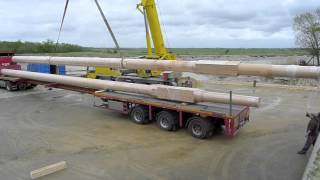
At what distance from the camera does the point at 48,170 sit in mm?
8422

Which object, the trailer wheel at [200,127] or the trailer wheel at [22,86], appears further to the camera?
the trailer wheel at [22,86]

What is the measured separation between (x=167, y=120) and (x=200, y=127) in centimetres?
134

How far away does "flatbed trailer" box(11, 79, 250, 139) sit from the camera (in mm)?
10875

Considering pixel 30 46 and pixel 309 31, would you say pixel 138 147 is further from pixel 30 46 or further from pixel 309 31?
pixel 30 46

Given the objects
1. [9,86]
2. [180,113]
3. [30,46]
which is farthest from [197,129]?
[30,46]

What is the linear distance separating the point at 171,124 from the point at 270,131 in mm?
3487

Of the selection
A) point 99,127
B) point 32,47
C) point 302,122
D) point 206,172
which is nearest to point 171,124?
point 99,127

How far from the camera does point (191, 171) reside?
28.1 ft

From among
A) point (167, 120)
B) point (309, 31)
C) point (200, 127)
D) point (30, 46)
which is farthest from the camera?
point (30, 46)

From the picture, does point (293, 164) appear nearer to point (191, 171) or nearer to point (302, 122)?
point (191, 171)

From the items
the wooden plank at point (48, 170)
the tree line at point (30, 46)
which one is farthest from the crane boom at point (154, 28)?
the tree line at point (30, 46)

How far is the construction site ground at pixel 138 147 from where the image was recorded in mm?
8555

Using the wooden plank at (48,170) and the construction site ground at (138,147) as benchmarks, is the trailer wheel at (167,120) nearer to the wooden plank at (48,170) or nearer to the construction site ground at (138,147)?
the construction site ground at (138,147)

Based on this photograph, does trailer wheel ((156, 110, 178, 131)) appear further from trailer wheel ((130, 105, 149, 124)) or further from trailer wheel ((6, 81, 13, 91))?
trailer wheel ((6, 81, 13, 91))
